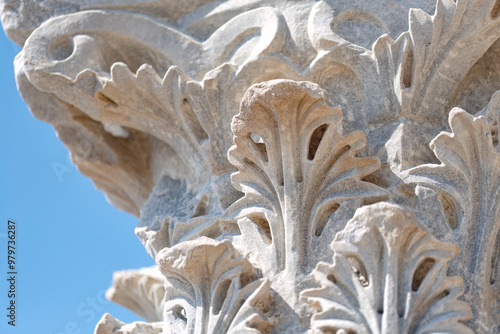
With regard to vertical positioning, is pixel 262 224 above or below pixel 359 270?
above

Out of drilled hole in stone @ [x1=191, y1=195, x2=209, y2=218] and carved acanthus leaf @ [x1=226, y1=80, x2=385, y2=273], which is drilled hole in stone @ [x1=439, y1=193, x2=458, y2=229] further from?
drilled hole in stone @ [x1=191, y1=195, x2=209, y2=218]

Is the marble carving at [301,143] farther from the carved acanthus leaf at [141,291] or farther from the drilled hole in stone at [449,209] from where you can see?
the carved acanthus leaf at [141,291]

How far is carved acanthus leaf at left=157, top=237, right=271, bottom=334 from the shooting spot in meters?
2.57

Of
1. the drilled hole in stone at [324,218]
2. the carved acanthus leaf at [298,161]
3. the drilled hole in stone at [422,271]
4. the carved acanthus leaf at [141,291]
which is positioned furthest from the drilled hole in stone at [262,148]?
the carved acanthus leaf at [141,291]

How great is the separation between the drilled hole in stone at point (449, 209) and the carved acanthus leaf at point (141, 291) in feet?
7.35

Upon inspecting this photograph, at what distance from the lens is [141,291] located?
486 cm

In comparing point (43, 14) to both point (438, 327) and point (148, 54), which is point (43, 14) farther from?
point (438, 327)

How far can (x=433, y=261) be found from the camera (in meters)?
2.46

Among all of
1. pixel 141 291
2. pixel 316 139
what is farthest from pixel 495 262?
pixel 141 291

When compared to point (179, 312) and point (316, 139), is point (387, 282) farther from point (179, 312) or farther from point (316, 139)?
point (179, 312)

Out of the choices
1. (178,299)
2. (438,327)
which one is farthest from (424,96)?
(178,299)

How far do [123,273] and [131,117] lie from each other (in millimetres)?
1855

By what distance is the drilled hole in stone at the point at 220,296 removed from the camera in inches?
103

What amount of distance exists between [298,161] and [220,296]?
1.65 feet
